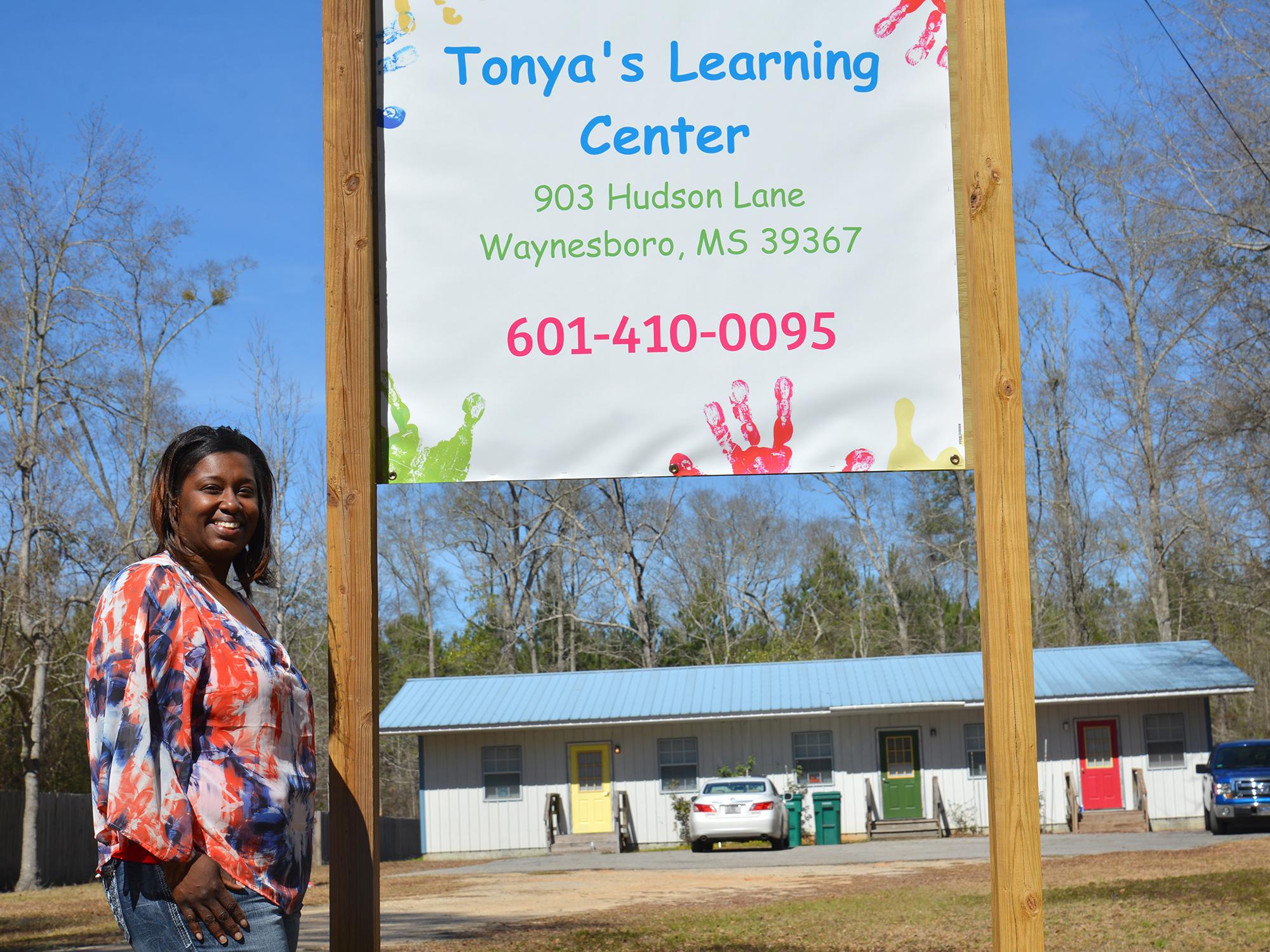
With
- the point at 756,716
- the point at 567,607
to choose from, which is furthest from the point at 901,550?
the point at 756,716

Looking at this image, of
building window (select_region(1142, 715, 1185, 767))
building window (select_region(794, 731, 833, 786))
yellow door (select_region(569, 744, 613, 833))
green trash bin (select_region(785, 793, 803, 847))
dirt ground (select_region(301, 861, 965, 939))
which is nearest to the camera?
dirt ground (select_region(301, 861, 965, 939))

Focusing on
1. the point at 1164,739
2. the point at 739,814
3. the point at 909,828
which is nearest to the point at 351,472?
the point at 739,814

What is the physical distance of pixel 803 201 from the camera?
3.67 metres

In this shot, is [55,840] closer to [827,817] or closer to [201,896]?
[827,817]

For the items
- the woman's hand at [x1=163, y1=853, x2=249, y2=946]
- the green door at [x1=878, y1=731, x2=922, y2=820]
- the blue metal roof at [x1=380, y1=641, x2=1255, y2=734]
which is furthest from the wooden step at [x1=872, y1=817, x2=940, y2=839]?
the woman's hand at [x1=163, y1=853, x2=249, y2=946]

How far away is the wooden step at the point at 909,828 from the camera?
2783 centimetres

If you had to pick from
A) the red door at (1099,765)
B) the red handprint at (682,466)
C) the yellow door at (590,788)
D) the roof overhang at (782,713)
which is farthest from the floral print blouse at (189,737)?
the red door at (1099,765)

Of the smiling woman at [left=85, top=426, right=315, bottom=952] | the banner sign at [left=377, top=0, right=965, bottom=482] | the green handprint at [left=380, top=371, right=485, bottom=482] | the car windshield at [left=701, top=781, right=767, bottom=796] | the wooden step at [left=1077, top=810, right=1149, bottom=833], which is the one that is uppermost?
the banner sign at [left=377, top=0, right=965, bottom=482]

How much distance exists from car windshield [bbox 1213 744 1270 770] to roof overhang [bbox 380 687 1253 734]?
112 inches

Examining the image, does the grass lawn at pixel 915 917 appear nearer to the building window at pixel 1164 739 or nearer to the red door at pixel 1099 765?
the red door at pixel 1099 765

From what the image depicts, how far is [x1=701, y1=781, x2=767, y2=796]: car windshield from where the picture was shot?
991 inches

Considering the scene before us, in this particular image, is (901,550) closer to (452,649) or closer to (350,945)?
(452,649)

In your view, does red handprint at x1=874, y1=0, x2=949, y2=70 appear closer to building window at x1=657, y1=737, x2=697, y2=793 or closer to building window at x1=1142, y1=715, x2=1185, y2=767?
building window at x1=657, y1=737, x2=697, y2=793

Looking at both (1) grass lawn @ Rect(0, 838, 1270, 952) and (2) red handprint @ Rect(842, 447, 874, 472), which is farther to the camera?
(1) grass lawn @ Rect(0, 838, 1270, 952)
